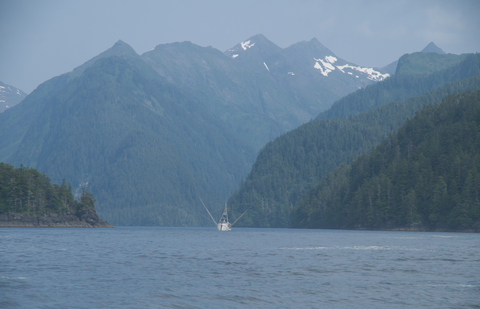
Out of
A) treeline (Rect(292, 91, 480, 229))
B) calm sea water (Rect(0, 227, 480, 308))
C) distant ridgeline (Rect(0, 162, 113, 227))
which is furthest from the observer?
distant ridgeline (Rect(0, 162, 113, 227))

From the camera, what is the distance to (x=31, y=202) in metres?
172

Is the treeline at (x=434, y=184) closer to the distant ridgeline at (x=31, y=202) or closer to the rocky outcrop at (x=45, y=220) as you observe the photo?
the rocky outcrop at (x=45, y=220)

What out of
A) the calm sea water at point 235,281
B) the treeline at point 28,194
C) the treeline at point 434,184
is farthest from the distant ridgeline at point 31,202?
the treeline at point 434,184

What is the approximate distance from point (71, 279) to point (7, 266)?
36.6 ft

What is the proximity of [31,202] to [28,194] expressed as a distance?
5164 mm

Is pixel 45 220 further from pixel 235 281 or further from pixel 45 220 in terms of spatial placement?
pixel 235 281

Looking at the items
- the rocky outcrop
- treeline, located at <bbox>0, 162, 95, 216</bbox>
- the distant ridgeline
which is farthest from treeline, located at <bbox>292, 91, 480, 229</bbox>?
treeline, located at <bbox>0, 162, 95, 216</bbox>

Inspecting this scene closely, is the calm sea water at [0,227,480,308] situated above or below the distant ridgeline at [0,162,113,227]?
below

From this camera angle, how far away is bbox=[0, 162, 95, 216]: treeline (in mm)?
162500

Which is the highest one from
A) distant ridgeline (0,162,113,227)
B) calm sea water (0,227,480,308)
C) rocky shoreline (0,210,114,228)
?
distant ridgeline (0,162,113,227)

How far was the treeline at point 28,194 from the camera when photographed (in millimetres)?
162500

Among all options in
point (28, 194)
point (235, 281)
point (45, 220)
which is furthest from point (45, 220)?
point (235, 281)

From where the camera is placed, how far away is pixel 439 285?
133 ft

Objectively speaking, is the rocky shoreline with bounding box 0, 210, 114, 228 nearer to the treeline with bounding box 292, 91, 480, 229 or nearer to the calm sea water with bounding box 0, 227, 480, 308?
the calm sea water with bounding box 0, 227, 480, 308
